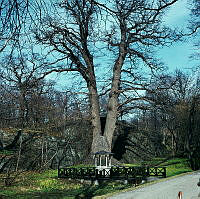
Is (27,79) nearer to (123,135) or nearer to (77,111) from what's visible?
(77,111)

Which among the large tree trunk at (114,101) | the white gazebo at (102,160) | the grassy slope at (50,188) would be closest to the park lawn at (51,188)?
the grassy slope at (50,188)

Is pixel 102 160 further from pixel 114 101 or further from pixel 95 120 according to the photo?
pixel 114 101

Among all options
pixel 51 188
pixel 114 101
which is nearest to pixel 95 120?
pixel 114 101

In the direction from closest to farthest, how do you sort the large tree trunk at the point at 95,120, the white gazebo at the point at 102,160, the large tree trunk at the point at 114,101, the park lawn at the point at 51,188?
the park lawn at the point at 51,188 → the white gazebo at the point at 102,160 → the large tree trunk at the point at 95,120 → the large tree trunk at the point at 114,101

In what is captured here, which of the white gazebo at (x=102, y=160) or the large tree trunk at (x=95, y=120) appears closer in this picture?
the white gazebo at (x=102, y=160)

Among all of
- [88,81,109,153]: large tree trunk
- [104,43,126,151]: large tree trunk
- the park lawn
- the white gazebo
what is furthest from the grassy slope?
[104,43,126,151]: large tree trunk

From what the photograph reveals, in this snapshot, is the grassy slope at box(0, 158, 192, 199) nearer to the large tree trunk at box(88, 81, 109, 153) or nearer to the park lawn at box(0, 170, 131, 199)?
the park lawn at box(0, 170, 131, 199)

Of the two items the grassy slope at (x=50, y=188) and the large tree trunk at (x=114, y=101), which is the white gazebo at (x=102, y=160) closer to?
the grassy slope at (x=50, y=188)

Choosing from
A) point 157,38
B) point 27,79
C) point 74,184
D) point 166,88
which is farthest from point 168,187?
point 157,38

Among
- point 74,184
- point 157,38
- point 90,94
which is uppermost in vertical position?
point 157,38

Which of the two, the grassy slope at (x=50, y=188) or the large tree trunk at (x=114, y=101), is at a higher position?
the large tree trunk at (x=114, y=101)

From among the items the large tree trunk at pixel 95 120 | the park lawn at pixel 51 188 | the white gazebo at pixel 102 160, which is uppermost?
the large tree trunk at pixel 95 120

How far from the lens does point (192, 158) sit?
25688 millimetres

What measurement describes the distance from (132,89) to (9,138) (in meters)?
10.4
